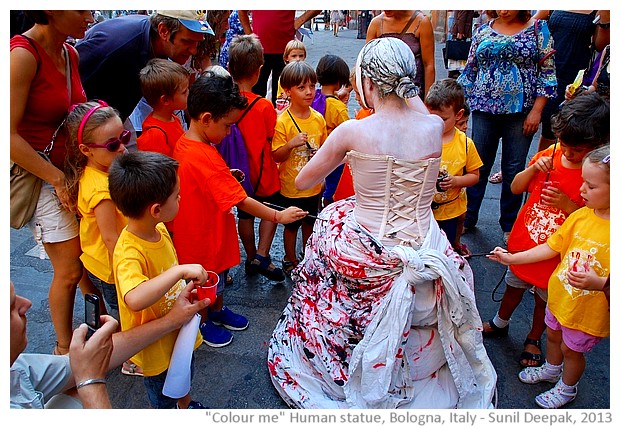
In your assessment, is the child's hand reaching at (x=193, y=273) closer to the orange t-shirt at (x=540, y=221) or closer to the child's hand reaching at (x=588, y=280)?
the child's hand reaching at (x=588, y=280)

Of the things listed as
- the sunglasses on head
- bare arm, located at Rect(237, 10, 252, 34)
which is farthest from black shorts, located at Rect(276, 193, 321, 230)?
bare arm, located at Rect(237, 10, 252, 34)

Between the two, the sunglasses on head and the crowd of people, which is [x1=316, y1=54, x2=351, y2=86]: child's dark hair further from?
the sunglasses on head

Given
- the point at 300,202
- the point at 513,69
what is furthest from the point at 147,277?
the point at 513,69

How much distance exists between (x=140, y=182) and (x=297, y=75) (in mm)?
1710

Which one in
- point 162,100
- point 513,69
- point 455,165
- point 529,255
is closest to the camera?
point 529,255

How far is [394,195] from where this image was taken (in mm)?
2219

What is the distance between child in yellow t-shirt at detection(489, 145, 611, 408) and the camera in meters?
2.07

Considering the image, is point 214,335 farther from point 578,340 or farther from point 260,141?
point 578,340

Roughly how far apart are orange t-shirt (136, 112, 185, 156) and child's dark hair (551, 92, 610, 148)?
2.08 meters

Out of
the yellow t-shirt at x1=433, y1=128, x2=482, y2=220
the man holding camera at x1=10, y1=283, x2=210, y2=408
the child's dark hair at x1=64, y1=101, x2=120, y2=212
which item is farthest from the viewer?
the yellow t-shirt at x1=433, y1=128, x2=482, y2=220

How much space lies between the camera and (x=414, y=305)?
2256 millimetres

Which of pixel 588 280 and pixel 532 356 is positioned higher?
pixel 588 280

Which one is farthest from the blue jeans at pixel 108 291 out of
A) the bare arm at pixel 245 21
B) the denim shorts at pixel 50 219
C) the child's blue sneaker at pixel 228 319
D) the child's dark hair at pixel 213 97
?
the bare arm at pixel 245 21
